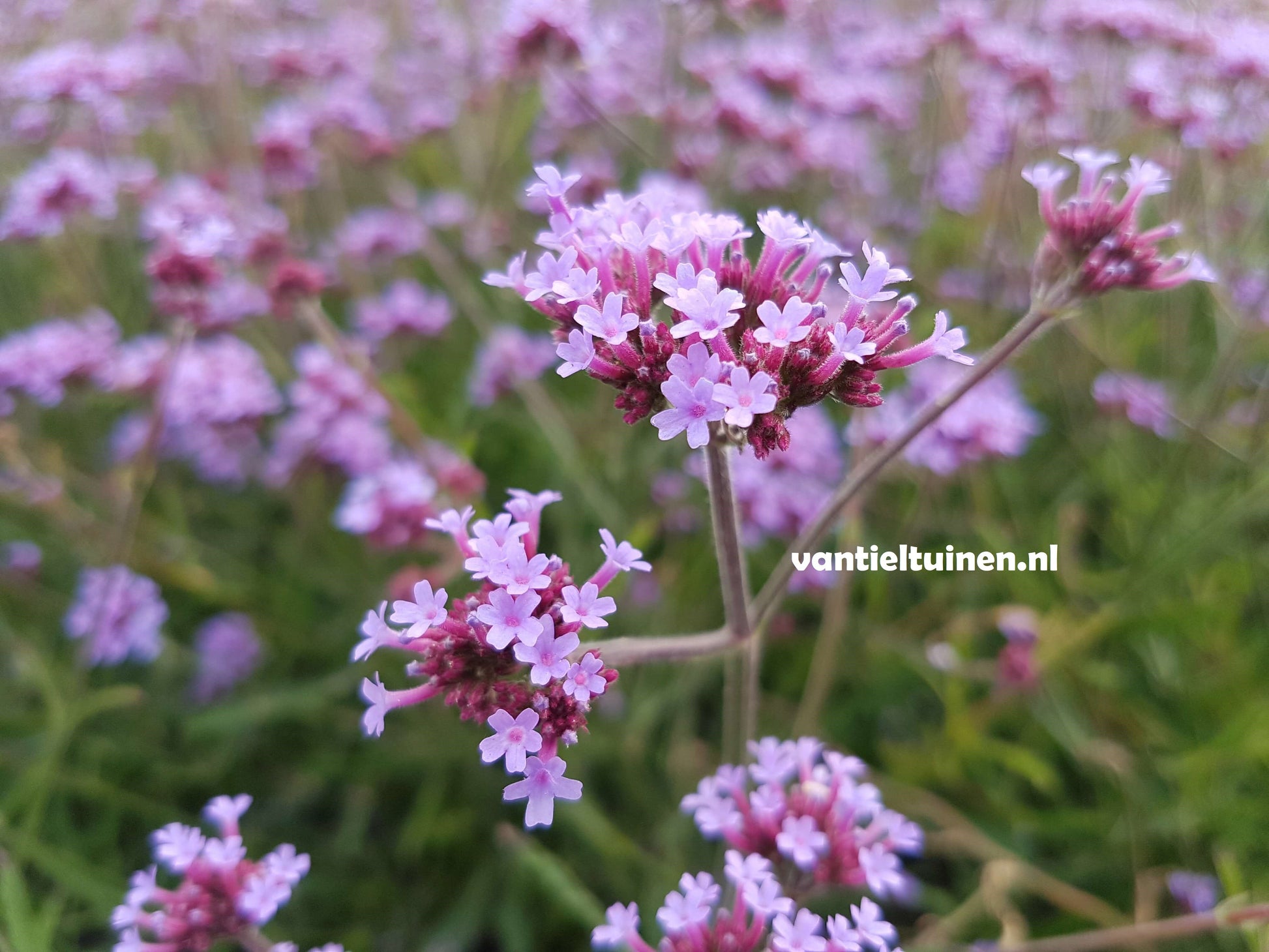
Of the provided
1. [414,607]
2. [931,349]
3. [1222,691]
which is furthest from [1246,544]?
[414,607]

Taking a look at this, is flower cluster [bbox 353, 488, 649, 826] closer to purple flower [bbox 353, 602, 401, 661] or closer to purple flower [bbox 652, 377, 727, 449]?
purple flower [bbox 353, 602, 401, 661]

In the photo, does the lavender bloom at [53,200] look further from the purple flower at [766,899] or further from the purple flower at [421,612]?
the purple flower at [766,899]

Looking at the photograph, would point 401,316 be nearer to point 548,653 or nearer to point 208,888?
point 208,888

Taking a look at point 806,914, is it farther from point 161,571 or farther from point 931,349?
point 161,571

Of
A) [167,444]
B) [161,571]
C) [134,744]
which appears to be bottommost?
[134,744]

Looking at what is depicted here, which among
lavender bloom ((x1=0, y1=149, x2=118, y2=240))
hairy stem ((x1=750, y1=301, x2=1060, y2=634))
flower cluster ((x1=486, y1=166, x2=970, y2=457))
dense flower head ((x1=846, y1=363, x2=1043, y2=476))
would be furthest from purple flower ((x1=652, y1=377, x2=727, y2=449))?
lavender bloom ((x1=0, y1=149, x2=118, y2=240))

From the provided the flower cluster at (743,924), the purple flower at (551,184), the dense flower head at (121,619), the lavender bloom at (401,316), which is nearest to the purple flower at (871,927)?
the flower cluster at (743,924)
